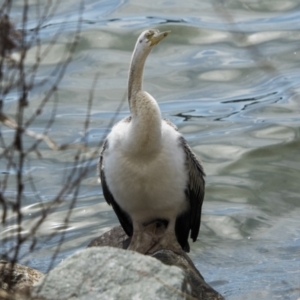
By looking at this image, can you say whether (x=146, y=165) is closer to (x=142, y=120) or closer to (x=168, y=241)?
(x=142, y=120)

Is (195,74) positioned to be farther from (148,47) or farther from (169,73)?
(148,47)

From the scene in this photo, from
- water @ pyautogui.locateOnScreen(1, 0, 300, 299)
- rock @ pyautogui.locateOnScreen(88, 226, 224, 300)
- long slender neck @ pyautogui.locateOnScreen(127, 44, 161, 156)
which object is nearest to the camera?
rock @ pyautogui.locateOnScreen(88, 226, 224, 300)

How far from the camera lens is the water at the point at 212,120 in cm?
1062

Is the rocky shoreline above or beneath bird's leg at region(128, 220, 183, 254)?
above

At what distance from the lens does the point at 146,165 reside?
7.54 meters

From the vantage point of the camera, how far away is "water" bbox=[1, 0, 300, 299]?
418 inches

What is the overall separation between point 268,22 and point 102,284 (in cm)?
1334

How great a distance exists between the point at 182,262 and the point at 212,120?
25.7ft

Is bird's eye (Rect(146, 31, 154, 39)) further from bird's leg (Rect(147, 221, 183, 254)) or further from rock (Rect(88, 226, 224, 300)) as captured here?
rock (Rect(88, 226, 224, 300))

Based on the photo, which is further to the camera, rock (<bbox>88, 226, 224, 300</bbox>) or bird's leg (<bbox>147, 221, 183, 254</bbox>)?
bird's leg (<bbox>147, 221, 183, 254</bbox>)

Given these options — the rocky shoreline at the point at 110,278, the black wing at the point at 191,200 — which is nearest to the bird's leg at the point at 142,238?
the black wing at the point at 191,200

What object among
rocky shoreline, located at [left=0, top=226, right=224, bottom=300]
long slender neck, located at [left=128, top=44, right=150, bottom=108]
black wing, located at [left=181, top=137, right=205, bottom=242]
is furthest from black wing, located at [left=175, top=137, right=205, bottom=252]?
rocky shoreline, located at [left=0, top=226, right=224, bottom=300]

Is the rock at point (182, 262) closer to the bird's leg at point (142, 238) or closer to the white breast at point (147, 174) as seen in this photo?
the bird's leg at point (142, 238)

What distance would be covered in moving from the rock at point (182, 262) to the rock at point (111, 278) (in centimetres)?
34
